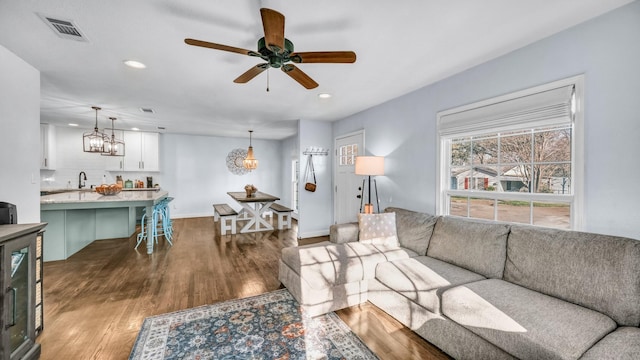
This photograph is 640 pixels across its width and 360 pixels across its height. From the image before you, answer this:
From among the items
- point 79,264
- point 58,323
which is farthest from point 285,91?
point 79,264

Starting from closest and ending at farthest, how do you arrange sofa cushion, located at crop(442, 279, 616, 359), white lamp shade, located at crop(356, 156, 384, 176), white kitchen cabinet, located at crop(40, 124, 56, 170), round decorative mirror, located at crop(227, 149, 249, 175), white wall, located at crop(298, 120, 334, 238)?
1. sofa cushion, located at crop(442, 279, 616, 359)
2. white lamp shade, located at crop(356, 156, 384, 176)
3. white wall, located at crop(298, 120, 334, 238)
4. white kitchen cabinet, located at crop(40, 124, 56, 170)
5. round decorative mirror, located at crop(227, 149, 249, 175)

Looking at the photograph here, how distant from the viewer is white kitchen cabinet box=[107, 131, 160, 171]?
6262mm

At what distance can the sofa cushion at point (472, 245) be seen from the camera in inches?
82.2

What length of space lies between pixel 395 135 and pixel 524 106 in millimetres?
1599

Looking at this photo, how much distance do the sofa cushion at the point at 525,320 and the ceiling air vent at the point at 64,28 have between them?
11.3 ft

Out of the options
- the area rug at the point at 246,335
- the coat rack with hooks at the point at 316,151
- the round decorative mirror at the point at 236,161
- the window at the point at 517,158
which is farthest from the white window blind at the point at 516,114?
the round decorative mirror at the point at 236,161

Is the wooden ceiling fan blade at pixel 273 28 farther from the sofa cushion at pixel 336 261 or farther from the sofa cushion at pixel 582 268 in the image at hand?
the sofa cushion at pixel 582 268

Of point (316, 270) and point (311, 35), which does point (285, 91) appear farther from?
point (316, 270)

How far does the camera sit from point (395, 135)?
365 cm

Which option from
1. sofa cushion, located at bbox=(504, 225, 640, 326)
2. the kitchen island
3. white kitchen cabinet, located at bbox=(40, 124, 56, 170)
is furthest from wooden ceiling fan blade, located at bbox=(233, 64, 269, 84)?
white kitchen cabinet, located at bbox=(40, 124, 56, 170)

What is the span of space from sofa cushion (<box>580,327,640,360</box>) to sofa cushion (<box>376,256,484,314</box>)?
2.48ft

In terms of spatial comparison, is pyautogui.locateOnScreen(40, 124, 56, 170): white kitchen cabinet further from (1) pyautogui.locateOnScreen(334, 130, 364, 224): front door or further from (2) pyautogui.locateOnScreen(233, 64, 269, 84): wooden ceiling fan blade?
(1) pyautogui.locateOnScreen(334, 130, 364, 224): front door

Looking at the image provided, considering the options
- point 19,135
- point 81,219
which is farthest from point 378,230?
point 81,219

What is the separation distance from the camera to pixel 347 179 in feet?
15.9
